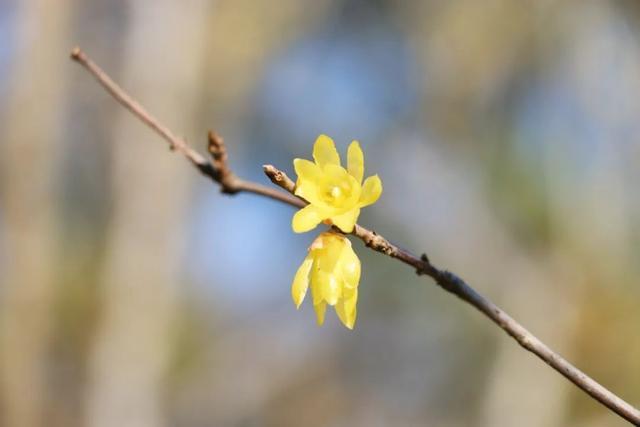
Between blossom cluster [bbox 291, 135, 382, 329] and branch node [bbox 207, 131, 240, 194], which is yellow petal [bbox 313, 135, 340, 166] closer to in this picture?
blossom cluster [bbox 291, 135, 382, 329]

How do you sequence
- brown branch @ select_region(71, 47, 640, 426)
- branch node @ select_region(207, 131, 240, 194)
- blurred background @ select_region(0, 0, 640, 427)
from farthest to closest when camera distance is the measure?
blurred background @ select_region(0, 0, 640, 427)
branch node @ select_region(207, 131, 240, 194)
brown branch @ select_region(71, 47, 640, 426)

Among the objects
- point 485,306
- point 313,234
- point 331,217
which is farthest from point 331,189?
point 313,234

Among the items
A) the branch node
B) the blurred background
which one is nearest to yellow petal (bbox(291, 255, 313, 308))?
the branch node

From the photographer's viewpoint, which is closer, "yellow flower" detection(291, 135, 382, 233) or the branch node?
"yellow flower" detection(291, 135, 382, 233)

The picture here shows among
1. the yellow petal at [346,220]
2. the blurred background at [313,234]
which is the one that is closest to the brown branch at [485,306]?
the yellow petal at [346,220]

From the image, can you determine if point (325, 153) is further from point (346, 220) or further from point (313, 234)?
point (313, 234)

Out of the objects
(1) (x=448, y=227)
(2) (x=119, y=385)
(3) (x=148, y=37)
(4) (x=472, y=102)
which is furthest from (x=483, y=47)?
(2) (x=119, y=385)
